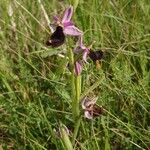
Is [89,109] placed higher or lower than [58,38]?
lower

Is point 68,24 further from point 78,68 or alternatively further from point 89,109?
point 89,109

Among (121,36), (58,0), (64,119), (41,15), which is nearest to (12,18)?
(41,15)

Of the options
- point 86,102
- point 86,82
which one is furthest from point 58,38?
point 86,82

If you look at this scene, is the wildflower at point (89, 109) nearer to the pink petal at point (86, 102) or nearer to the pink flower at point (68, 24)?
the pink petal at point (86, 102)

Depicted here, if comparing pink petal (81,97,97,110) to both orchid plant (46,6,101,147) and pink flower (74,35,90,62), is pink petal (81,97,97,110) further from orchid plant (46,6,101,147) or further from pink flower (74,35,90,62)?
pink flower (74,35,90,62)

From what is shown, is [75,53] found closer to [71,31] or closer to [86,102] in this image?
[71,31]

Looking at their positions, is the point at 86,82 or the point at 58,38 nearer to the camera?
the point at 58,38

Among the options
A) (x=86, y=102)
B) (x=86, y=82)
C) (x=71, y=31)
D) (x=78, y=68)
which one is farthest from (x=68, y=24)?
(x=86, y=82)

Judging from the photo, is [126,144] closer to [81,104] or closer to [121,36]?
[81,104]

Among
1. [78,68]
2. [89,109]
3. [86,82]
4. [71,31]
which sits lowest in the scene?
[86,82]
